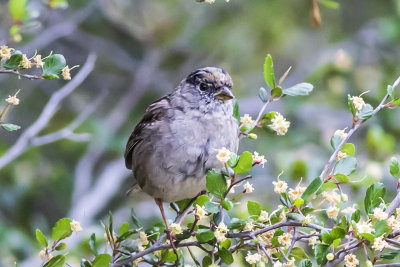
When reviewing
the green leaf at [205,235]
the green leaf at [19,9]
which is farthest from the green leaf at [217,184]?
the green leaf at [19,9]

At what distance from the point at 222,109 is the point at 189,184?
1.42ft

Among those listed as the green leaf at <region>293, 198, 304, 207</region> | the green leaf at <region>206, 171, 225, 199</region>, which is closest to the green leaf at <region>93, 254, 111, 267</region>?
the green leaf at <region>206, 171, 225, 199</region>

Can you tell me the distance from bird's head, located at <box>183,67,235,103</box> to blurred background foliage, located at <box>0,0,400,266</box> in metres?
1.16

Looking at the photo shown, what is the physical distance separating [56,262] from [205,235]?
53cm

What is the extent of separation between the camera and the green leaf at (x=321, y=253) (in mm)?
2154

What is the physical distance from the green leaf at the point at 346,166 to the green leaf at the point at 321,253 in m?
0.29

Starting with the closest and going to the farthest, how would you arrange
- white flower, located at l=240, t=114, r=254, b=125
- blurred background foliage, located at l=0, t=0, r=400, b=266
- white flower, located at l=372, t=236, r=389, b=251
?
white flower, located at l=372, t=236, r=389, b=251, white flower, located at l=240, t=114, r=254, b=125, blurred background foliage, located at l=0, t=0, r=400, b=266

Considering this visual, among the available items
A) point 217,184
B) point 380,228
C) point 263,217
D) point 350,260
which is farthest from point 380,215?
point 217,184

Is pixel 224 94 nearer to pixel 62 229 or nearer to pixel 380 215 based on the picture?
pixel 62 229

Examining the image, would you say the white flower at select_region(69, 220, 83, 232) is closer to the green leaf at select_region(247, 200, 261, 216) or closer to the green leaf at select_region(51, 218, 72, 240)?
the green leaf at select_region(51, 218, 72, 240)

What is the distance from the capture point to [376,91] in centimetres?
538

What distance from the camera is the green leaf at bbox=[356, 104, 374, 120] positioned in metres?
2.41

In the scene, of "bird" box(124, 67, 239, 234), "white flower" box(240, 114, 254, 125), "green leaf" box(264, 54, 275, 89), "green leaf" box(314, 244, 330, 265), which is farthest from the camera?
"bird" box(124, 67, 239, 234)

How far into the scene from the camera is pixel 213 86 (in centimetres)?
337
